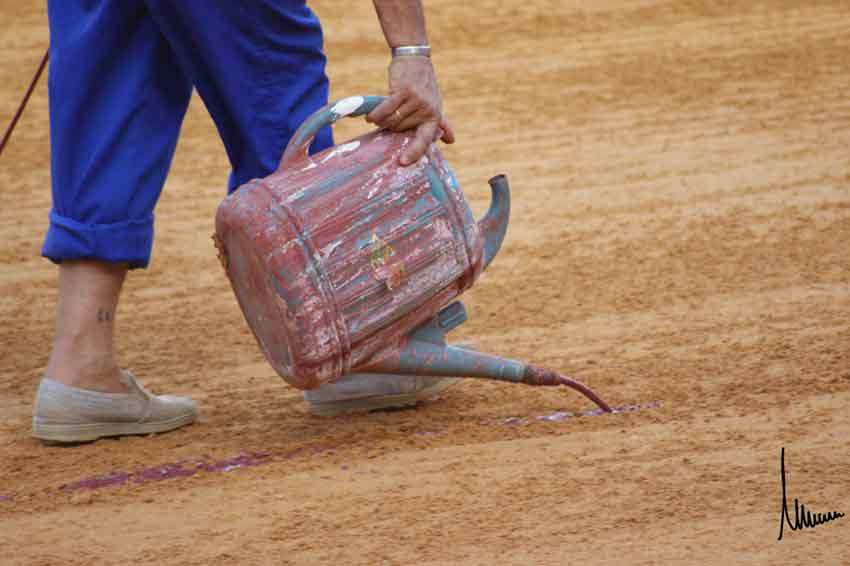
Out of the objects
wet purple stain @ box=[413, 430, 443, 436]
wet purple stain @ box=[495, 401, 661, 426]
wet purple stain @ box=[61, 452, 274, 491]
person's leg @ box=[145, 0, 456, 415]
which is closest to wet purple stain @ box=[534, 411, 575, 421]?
wet purple stain @ box=[495, 401, 661, 426]

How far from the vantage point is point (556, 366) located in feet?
10.7

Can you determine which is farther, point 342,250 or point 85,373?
point 85,373

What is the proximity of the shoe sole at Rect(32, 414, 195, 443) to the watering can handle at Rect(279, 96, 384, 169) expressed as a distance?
2.29 ft

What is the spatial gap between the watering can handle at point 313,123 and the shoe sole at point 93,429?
698 millimetres

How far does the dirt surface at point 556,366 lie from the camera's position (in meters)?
2.42

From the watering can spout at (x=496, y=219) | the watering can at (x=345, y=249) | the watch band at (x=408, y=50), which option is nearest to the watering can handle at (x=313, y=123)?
the watering can at (x=345, y=249)

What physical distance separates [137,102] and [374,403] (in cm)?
81

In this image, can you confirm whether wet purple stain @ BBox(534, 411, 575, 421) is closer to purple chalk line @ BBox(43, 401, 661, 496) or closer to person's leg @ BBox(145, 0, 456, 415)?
purple chalk line @ BBox(43, 401, 661, 496)

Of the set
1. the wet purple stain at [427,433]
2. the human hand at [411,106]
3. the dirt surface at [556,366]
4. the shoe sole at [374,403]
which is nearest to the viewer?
the dirt surface at [556,366]

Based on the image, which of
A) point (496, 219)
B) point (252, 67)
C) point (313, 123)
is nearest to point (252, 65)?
point (252, 67)

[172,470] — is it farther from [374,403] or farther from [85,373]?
[374,403]

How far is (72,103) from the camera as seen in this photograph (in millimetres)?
2914

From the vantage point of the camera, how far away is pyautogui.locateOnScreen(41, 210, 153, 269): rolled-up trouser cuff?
2.88m

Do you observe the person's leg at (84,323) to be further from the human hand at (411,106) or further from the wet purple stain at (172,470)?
the human hand at (411,106)
